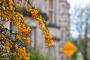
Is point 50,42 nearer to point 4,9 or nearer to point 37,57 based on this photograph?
point 4,9

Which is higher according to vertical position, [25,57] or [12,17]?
[12,17]

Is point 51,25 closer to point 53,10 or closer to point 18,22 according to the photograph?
point 53,10

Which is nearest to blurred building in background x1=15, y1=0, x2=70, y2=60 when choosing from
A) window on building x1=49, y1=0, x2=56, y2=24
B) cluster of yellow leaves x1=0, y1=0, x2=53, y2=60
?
window on building x1=49, y1=0, x2=56, y2=24

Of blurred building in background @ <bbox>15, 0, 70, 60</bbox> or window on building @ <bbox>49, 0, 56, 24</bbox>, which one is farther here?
window on building @ <bbox>49, 0, 56, 24</bbox>

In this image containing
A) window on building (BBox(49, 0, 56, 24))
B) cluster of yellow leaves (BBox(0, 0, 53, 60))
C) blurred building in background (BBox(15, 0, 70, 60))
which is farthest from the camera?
window on building (BBox(49, 0, 56, 24))

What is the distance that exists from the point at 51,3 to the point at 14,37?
2898 cm

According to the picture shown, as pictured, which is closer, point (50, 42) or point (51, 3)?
point (50, 42)

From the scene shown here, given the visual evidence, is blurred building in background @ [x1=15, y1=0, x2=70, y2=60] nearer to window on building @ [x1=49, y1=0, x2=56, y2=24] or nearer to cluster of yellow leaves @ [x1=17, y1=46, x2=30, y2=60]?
window on building @ [x1=49, y1=0, x2=56, y2=24]

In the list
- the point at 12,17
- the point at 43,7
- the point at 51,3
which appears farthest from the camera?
the point at 51,3

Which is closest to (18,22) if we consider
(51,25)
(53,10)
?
(51,25)

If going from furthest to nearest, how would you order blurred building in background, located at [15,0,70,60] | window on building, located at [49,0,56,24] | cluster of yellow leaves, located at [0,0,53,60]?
window on building, located at [49,0,56,24], blurred building in background, located at [15,0,70,60], cluster of yellow leaves, located at [0,0,53,60]

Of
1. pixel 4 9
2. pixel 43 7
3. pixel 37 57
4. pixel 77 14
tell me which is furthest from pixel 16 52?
pixel 77 14

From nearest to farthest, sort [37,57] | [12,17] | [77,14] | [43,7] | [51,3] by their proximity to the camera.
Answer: [12,17], [37,57], [43,7], [51,3], [77,14]

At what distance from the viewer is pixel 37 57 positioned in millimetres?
21656
